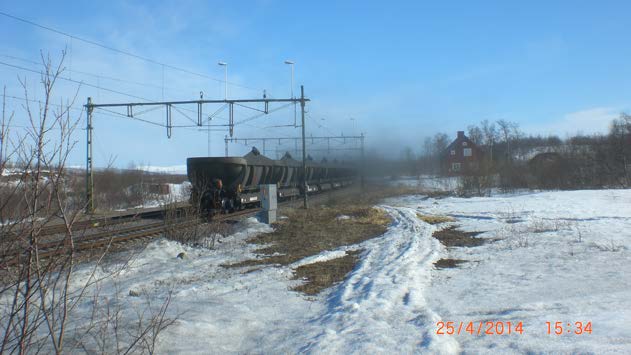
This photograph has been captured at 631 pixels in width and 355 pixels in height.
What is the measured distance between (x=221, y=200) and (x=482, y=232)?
33.9 ft

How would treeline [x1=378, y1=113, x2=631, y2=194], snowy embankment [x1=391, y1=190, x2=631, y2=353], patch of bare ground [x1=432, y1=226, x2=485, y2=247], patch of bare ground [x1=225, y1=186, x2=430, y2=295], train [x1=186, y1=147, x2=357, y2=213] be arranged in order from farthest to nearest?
treeline [x1=378, y1=113, x2=631, y2=194]
train [x1=186, y1=147, x2=357, y2=213]
patch of bare ground [x1=432, y1=226, x2=485, y2=247]
patch of bare ground [x1=225, y1=186, x2=430, y2=295]
snowy embankment [x1=391, y1=190, x2=631, y2=353]

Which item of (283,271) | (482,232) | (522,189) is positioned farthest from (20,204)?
(522,189)

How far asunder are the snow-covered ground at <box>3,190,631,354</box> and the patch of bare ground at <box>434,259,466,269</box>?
0.19 metres

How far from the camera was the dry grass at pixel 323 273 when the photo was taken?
7.26m

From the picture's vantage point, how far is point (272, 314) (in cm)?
576

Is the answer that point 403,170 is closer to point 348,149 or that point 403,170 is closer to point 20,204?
point 348,149

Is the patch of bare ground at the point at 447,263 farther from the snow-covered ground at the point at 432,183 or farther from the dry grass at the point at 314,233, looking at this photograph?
the snow-covered ground at the point at 432,183

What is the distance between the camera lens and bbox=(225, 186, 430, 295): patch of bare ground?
27.1 feet

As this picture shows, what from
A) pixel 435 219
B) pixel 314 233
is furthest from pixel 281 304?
pixel 435 219

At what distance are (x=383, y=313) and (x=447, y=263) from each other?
3899 millimetres
